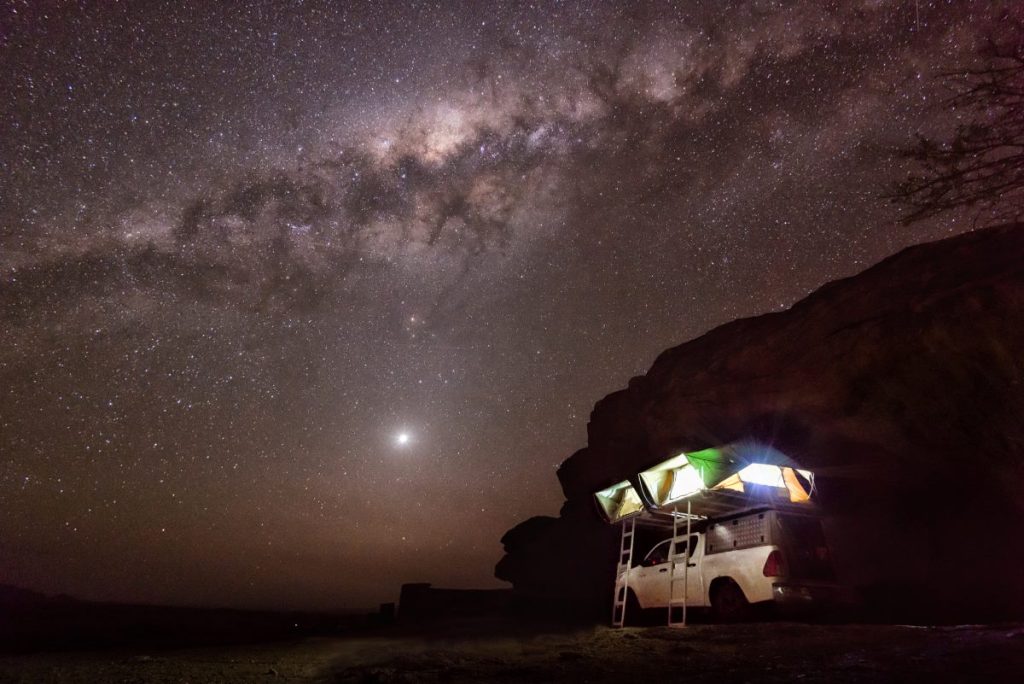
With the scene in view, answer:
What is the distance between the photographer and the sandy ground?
5.35 metres

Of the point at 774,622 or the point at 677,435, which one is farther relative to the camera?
the point at 677,435

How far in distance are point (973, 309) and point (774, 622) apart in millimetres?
7420

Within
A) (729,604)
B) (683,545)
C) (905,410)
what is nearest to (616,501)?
(683,545)

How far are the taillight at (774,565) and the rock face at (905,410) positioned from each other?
10.1 ft

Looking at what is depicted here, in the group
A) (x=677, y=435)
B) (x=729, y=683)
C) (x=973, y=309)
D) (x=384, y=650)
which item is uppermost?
(x=973, y=309)

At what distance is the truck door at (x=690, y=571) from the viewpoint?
34.8 ft

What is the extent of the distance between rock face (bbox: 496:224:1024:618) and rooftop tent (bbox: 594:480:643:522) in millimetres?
344

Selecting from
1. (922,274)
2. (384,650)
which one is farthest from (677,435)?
(384,650)

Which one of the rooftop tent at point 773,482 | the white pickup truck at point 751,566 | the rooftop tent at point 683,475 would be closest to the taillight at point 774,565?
the white pickup truck at point 751,566

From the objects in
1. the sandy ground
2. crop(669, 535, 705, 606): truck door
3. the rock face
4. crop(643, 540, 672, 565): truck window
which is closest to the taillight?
the sandy ground

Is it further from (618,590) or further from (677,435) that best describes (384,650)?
(677,435)

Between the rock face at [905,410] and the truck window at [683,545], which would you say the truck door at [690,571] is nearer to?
the truck window at [683,545]

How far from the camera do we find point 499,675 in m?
6.31

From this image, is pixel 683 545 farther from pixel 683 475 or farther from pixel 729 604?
pixel 729 604
